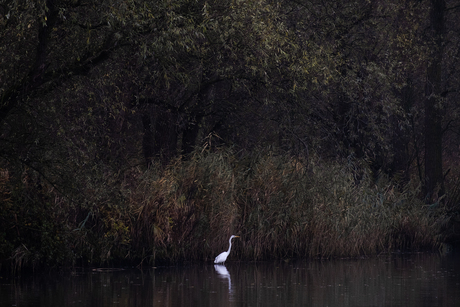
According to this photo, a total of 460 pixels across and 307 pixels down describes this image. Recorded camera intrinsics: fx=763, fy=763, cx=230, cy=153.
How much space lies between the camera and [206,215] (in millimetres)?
16625

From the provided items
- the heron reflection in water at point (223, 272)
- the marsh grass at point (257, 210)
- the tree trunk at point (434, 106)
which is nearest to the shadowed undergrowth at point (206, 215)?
the marsh grass at point (257, 210)

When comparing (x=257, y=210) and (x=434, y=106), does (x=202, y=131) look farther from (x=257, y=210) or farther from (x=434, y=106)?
(x=434, y=106)

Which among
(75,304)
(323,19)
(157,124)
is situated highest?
(323,19)

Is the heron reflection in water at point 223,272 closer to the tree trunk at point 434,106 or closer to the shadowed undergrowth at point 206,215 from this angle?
the shadowed undergrowth at point 206,215

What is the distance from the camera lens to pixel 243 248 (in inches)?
664

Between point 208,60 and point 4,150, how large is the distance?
4926 mm

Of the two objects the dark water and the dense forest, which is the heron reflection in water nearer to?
the dark water

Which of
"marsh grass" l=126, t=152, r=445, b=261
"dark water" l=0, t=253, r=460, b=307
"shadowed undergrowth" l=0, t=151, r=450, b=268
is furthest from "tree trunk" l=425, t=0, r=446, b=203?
"dark water" l=0, t=253, r=460, b=307

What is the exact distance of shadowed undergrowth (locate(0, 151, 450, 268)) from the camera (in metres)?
14.4

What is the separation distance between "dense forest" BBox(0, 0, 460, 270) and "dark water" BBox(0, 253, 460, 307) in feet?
2.90

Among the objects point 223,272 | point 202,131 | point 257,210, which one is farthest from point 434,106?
point 223,272

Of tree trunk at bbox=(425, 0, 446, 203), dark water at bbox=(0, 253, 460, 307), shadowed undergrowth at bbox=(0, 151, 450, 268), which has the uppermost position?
tree trunk at bbox=(425, 0, 446, 203)

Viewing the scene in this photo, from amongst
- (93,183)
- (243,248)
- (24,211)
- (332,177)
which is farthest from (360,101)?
(24,211)

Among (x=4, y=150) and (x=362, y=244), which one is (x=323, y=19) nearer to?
(x=362, y=244)
